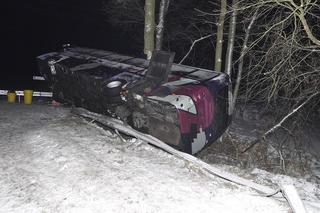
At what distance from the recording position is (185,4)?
17344mm

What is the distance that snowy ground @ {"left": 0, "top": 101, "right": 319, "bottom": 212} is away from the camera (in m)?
5.43

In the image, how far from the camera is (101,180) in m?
6.06

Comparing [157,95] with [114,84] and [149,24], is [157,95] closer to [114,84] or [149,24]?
[114,84]

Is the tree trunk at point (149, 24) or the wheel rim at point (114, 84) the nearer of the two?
the wheel rim at point (114, 84)

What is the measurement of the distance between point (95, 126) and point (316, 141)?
29.3 feet

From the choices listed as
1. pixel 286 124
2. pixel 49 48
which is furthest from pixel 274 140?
pixel 49 48

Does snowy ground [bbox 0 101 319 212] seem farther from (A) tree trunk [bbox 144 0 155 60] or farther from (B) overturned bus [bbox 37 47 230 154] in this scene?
(A) tree trunk [bbox 144 0 155 60]

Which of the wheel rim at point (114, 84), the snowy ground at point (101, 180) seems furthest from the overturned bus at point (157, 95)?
the snowy ground at point (101, 180)

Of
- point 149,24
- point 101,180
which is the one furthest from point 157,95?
point 149,24

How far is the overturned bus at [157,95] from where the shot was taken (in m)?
7.75

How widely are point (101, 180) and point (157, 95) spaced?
261 centimetres

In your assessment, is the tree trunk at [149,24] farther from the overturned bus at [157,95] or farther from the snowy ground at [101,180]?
the snowy ground at [101,180]

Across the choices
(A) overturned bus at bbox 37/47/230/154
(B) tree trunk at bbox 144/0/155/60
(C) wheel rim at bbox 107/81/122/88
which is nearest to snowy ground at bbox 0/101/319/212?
(A) overturned bus at bbox 37/47/230/154

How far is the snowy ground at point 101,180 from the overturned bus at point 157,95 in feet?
2.30
